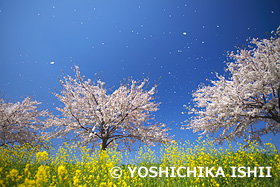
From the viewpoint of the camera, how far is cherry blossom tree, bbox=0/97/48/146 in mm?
14695

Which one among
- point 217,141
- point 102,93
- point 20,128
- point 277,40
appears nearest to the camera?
point 277,40

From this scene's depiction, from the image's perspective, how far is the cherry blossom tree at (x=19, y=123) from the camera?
1470cm

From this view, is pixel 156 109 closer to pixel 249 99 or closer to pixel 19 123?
pixel 249 99

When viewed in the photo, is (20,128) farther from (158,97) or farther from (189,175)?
(189,175)

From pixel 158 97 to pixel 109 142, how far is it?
5.18m

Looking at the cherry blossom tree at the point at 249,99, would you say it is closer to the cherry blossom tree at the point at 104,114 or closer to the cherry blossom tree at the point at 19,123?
the cherry blossom tree at the point at 104,114

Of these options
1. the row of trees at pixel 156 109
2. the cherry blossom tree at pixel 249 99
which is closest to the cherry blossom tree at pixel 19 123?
the row of trees at pixel 156 109

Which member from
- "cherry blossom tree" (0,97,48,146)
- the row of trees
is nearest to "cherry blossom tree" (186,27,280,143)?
the row of trees

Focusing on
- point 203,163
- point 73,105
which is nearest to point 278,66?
point 203,163

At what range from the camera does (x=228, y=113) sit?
30.6 feet

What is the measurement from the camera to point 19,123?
15469 millimetres

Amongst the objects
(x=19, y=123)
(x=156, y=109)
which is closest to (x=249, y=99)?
(x=156, y=109)

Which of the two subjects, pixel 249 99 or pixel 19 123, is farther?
pixel 19 123

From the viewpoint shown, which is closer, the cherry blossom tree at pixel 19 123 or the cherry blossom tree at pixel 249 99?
the cherry blossom tree at pixel 249 99
